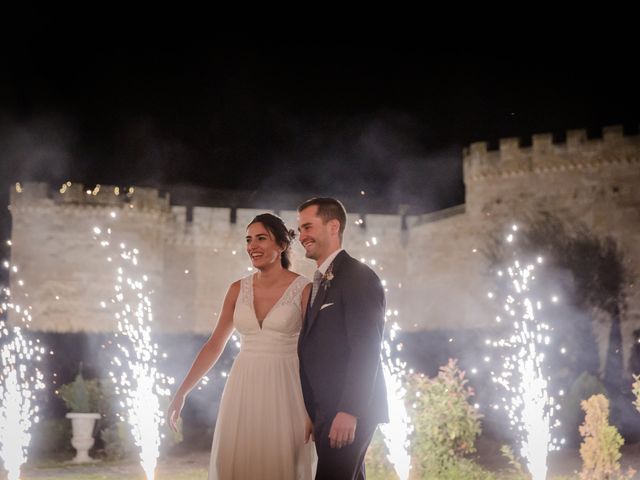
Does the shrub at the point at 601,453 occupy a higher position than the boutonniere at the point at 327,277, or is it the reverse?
Answer: the boutonniere at the point at 327,277

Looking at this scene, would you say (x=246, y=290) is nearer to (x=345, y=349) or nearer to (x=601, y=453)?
(x=345, y=349)

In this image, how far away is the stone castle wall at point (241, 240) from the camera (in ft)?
71.6

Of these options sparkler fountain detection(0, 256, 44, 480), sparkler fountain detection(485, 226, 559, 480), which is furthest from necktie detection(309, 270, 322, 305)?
sparkler fountain detection(0, 256, 44, 480)

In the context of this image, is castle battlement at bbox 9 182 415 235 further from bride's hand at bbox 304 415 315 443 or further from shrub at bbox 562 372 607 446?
bride's hand at bbox 304 415 315 443

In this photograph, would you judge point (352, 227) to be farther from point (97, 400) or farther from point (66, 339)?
point (97, 400)

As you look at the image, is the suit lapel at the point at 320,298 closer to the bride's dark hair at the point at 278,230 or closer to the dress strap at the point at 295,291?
the dress strap at the point at 295,291

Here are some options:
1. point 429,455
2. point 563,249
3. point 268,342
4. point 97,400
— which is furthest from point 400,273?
point 268,342

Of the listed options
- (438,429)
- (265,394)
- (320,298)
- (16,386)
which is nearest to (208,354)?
(265,394)

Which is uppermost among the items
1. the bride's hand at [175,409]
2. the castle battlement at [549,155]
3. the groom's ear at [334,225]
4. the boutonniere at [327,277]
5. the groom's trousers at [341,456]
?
the castle battlement at [549,155]

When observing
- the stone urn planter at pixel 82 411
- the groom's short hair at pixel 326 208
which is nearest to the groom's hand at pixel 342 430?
the groom's short hair at pixel 326 208

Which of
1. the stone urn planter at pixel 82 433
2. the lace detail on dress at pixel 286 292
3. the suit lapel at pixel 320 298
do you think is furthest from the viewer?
the stone urn planter at pixel 82 433

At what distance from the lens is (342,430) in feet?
13.2

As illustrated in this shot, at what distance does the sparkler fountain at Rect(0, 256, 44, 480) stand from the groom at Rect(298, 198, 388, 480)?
19.1 feet

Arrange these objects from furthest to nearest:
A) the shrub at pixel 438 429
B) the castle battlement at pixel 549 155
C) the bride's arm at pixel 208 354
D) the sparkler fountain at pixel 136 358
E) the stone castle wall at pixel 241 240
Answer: the stone castle wall at pixel 241 240, the castle battlement at pixel 549 155, the sparkler fountain at pixel 136 358, the shrub at pixel 438 429, the bride's arm at pixel 208 354
